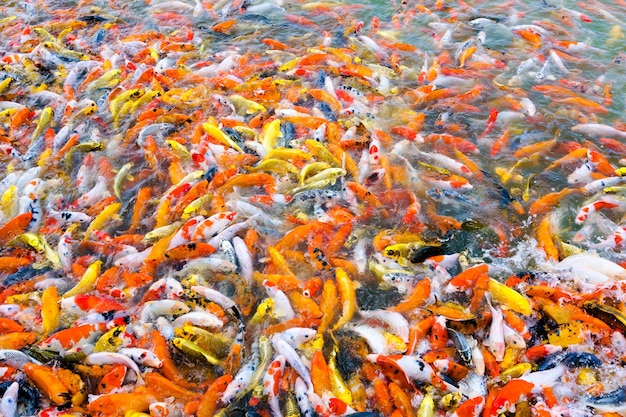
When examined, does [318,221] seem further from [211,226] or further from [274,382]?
[274,382]

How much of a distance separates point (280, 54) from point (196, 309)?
6.61 m

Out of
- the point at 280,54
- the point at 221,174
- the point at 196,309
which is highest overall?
the point at 280,54

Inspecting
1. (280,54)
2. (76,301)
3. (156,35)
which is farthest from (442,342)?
(156,35)

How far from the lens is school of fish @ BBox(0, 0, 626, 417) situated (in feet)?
15.9

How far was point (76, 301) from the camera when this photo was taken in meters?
5.51

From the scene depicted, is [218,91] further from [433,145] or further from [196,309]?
[196,309]

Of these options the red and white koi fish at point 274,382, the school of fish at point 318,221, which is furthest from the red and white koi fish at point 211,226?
the red and white koi fish at point 274,382

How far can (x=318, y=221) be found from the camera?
6.46m

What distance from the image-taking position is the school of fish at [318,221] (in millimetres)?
4832

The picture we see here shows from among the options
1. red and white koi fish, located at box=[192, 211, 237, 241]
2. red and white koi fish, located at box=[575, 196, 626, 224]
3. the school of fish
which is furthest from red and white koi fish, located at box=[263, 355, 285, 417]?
red and white koi fish, located at box=[575, 196, 626, 224]

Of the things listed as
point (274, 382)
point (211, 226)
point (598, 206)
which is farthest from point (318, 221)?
point (598, 206)

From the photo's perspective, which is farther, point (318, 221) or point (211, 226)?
point (318, 221)

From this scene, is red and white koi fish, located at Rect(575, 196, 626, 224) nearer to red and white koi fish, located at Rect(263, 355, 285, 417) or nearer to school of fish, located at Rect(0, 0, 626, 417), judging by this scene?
school of fish, located at Rect(0, 0, 626, 417)

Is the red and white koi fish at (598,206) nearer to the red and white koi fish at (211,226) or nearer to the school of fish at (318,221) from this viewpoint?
the school of fish at (318,221)
